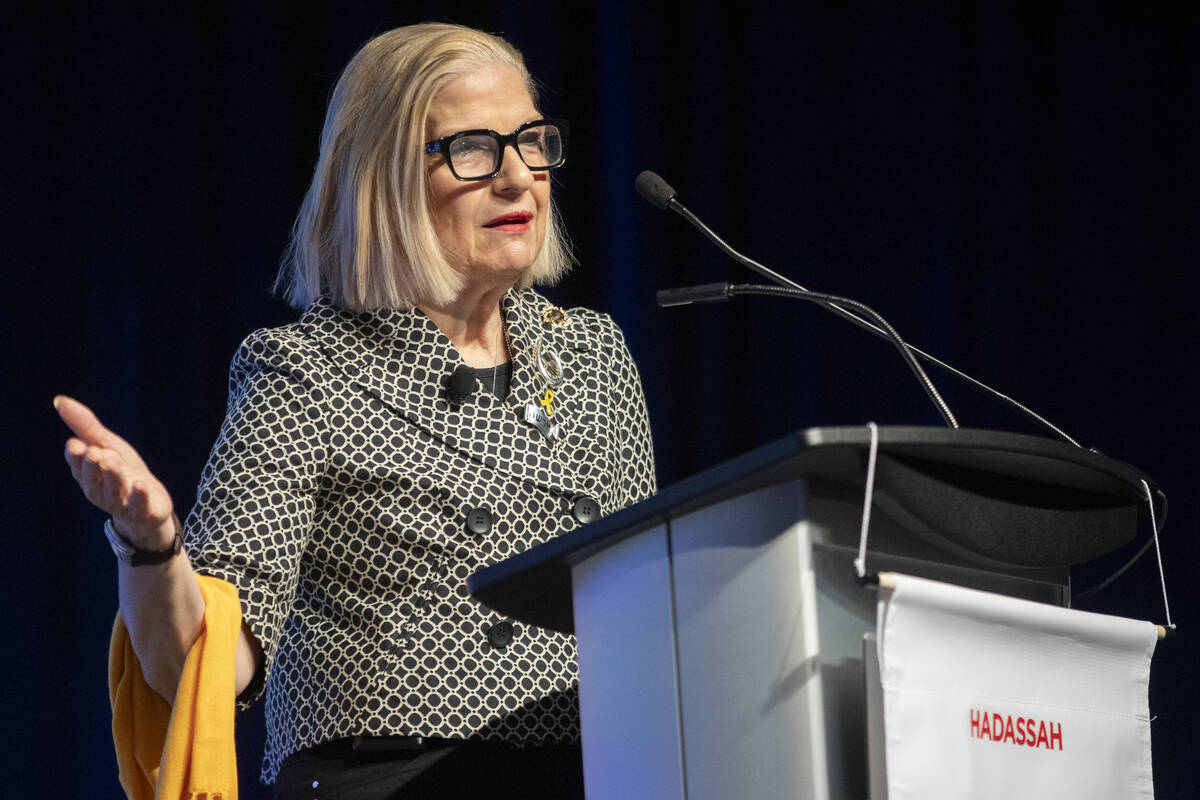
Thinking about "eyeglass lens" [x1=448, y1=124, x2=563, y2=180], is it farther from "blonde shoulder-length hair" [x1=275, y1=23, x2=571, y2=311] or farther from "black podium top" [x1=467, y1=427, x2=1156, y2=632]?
"black podium top" [x1=467, y1=427, x2=1156, y2=632]

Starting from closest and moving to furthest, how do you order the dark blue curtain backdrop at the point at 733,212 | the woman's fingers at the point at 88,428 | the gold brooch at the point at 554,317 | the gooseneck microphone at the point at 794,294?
1. the woman's fingers at the point at 88,428
2. the gooseneck microphone at the point at 794,294
3. the gold brooch at the point at 554,317
4. the dark blue curtain backdrop at the point at 733,212

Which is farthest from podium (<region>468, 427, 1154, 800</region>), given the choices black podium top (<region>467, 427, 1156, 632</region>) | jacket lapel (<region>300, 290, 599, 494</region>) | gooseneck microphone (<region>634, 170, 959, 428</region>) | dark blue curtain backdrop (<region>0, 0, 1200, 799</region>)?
dark blue curtain backdrop (<region>0, 0, 1200, 799</region>)

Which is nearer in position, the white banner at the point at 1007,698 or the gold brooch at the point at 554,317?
the white banner at the point at 1007,698

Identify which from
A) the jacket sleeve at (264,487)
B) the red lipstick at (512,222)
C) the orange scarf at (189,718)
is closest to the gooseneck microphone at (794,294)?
the red lipstick at (512,222)

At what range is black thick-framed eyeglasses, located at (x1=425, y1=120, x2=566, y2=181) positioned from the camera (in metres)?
1.74

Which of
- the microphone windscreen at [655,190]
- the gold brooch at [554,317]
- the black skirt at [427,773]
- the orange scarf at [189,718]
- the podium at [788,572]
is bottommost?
the black skirt at [427,773]

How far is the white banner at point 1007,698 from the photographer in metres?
0.98

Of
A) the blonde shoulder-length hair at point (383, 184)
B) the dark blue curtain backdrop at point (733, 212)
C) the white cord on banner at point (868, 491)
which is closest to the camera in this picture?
the white cord on banner at point (868, 491)

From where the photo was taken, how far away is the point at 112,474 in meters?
1.11

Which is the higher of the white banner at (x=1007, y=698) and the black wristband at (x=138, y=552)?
the black wristband at (x=138, y=552)

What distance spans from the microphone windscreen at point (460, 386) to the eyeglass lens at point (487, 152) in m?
0.26

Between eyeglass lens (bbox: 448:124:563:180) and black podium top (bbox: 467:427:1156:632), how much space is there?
685 mm

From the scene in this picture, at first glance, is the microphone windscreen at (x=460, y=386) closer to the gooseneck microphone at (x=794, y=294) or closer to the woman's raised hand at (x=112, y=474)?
the gooseneck microphone at (x=794, y=294)

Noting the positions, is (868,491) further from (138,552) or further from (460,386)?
(460,386)
